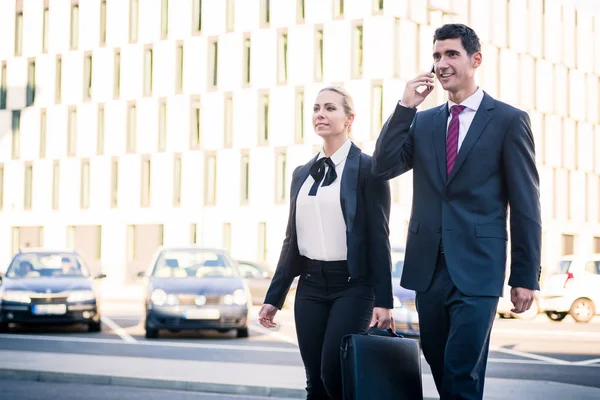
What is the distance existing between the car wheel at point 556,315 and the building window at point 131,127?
31.4m

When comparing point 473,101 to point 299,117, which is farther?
point 299,117

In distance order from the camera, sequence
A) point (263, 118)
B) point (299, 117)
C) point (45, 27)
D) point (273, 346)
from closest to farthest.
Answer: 1. point (273, 346)
2. point (299, 117)
3. point (263, 118)
4. point (45, 27)

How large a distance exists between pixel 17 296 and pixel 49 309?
1.86 feet

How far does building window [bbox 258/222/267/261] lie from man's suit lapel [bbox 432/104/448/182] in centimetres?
4400

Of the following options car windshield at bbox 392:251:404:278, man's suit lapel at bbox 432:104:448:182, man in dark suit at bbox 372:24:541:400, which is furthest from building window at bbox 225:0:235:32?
man in dark suit at bbox 372:24:541:400

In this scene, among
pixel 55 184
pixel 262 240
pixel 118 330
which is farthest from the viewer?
pixel 55 184

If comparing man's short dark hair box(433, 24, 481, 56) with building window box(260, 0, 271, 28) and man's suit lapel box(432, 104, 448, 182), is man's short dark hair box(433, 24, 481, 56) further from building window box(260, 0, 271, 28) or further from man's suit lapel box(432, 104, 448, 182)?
building window box(260, 0, 271, 28)

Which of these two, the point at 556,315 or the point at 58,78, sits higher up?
the point at 58,78

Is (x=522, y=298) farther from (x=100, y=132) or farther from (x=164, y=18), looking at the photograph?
(x=100, y=132)

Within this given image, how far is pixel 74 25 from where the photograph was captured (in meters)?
55.6

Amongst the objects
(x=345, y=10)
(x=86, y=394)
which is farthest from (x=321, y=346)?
(x=345, y=10)

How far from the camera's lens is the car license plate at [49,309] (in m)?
18.0

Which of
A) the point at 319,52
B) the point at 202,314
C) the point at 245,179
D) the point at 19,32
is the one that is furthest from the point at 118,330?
the point at 19,32

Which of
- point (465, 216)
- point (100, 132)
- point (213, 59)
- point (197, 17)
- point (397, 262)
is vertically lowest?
point (397, 262)
